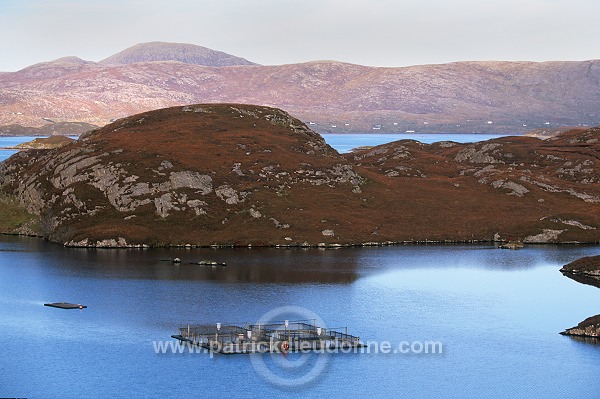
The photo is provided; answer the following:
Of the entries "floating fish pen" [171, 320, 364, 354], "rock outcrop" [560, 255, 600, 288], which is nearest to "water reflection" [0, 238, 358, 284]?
"rock outcrop" [560, 255, 600, 288]

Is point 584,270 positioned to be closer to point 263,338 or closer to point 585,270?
point 585,270

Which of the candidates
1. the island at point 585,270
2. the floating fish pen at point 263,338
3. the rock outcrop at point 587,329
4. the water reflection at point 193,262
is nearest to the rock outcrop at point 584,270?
the island at point 585,270

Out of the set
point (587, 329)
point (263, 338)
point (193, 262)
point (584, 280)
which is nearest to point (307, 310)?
point (263, 338)

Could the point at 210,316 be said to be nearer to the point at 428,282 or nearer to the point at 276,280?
the point at 276,280

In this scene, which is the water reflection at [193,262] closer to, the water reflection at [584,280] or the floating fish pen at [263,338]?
the water reflection at [584,280]

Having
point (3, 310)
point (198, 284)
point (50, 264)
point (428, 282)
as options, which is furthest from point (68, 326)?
point (428, 282)

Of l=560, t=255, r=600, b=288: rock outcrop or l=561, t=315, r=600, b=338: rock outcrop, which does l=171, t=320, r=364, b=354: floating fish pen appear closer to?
l=561, t=315, r=600, b=338: rock outcrop
